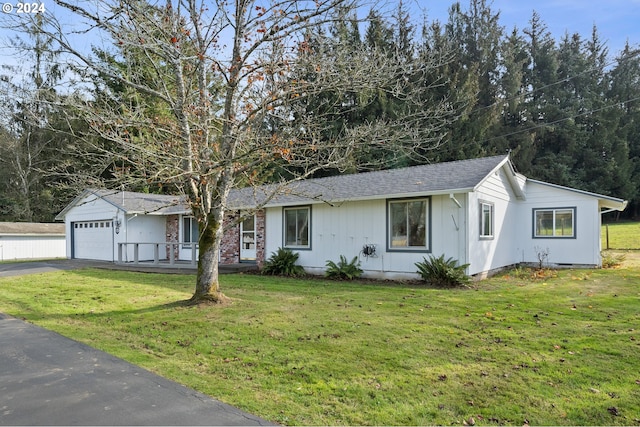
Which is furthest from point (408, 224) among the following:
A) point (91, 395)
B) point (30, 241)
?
point (30, 241)

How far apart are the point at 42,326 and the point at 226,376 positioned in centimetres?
428

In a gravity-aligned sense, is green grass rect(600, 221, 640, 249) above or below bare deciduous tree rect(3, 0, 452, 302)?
below

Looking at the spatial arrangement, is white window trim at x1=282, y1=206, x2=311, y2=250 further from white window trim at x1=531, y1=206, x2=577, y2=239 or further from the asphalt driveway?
the asphalt driveway

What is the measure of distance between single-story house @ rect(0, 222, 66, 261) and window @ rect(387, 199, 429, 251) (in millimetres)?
23568

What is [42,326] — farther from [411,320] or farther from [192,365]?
[411,320]

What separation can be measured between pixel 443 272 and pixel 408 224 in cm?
187

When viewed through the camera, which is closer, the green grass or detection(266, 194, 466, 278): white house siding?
detection(266, 194, 466, 278): white house siding

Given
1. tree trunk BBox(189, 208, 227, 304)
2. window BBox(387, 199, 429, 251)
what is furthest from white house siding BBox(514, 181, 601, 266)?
tree trunk BBox(189, 208, 227, 304)

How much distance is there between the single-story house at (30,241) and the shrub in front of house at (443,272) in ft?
81.0

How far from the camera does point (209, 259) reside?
8109 mm

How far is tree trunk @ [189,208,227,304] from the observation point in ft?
26.6

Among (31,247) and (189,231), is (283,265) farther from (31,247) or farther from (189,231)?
(31,247)

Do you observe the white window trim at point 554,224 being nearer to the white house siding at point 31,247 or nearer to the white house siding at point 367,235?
the white house siding at point 367,235

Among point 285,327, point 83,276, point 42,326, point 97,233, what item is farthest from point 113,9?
point 97,233
